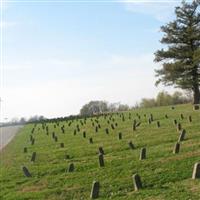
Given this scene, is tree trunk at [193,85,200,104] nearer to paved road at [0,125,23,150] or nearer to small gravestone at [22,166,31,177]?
paved road at [0,125,23,150]

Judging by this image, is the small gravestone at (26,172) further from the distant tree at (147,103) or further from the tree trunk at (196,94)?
the distant tree at (147,103)

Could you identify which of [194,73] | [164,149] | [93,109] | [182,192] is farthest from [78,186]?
[93,109]

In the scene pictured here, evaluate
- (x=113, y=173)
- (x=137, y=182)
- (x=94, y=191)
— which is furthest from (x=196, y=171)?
(x=113, y=173)

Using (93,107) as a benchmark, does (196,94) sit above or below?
below

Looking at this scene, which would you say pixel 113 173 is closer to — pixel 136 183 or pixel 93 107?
pixel 136 183

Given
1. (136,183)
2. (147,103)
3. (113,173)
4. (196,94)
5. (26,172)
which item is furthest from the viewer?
(147,103)

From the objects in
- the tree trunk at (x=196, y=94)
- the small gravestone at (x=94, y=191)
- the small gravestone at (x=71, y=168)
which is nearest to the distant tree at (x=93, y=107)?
the tree trunk at (x=196, y=94)

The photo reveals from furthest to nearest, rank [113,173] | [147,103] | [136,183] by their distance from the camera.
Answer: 1. [147,103]
2. [113,173]
3. [136,183]

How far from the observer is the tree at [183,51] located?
53750 mm

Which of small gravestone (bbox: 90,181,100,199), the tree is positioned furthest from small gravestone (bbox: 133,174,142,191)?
the tree

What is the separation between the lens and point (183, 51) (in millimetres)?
54562

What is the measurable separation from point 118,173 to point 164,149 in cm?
360

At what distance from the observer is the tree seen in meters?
53.8

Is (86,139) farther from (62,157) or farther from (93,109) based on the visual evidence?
(93,109)
